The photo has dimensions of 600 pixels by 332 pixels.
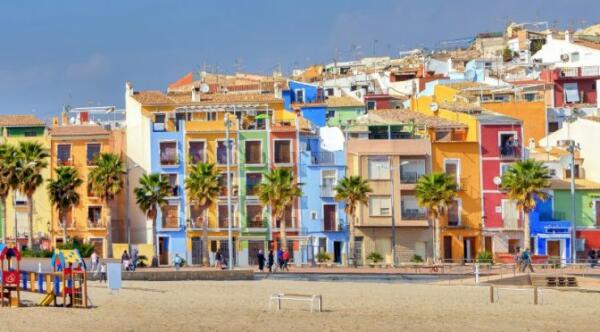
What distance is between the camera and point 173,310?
143 ft

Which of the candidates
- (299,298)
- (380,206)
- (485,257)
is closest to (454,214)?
(380,206)

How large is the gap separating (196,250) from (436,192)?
1350 cm

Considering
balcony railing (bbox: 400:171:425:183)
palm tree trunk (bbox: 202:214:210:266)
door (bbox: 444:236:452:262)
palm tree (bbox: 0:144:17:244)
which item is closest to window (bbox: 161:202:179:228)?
palm tree trunk (bbox: 202:214:210:266)

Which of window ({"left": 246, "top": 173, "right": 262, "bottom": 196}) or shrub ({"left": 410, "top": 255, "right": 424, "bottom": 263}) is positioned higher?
window ({"left": 246, "top": 173, "right": 262, "bottom": 196})

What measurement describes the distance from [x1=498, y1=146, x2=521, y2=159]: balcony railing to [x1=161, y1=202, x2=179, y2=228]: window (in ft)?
57.7

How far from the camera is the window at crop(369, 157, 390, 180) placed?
8188 centimetres

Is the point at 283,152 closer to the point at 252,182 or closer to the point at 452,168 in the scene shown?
the point at 252,182

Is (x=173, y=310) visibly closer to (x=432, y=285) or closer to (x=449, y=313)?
(x=449, y=313)

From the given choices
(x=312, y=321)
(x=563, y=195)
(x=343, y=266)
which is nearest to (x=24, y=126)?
(x=343, y=266)

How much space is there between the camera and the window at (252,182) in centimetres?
8288

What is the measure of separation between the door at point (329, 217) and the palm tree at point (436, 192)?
217 inches

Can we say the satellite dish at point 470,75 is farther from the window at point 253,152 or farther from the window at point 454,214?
the window at point 253,152

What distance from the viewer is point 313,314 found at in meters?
42.6

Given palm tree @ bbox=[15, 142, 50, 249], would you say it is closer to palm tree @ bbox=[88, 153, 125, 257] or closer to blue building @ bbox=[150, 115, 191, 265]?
palm tree @ bbox=[88, 153, 125, 257]
